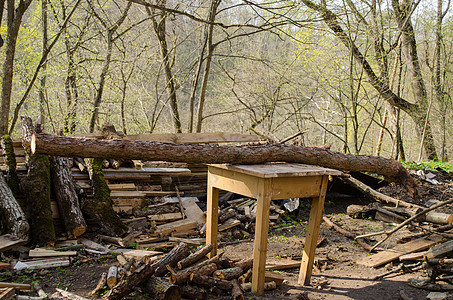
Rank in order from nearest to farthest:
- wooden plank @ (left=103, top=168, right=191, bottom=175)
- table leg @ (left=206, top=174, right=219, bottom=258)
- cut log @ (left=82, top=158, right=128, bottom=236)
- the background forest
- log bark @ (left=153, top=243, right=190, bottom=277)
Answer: log bark @ (left=153, top=243, right=190, bottom=277) < table leg @ (left=206, top=174, right=219, bottom=258) < cut log @ (left=82, top=158, right=128, bottom=236) < wooden plank @ (left=103, top=168, right=191, bottom=175) < the background forest

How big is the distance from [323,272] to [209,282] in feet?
5.58

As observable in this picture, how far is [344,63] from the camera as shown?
12.7m

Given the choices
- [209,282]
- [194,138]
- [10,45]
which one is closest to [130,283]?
[209,282]

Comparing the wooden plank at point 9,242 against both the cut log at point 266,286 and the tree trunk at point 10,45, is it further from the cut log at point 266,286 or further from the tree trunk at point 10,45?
Result: the tree trunk at point 10,45

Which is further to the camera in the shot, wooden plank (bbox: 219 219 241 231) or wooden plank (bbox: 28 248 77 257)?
wooden plank (bbox: 219 219 241 231)

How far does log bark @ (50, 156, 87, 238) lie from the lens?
476cm

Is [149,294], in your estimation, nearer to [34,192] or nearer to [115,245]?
[115,245]

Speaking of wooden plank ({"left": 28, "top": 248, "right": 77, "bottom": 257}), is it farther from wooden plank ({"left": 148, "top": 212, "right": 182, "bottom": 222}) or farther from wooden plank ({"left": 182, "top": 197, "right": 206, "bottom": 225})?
wooden plank ({"left": 182, "top": 197, "right": 206, "bottom": 225})

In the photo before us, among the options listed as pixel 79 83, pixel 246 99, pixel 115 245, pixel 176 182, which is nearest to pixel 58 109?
pixel 79 83

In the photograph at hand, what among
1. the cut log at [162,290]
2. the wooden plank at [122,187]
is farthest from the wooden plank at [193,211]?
the cut log at [162,290]

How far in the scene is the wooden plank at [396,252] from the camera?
4266 mm

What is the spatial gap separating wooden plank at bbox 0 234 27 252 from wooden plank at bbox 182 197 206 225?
8.51ft

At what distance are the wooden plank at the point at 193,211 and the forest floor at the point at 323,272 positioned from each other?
1.07 metres

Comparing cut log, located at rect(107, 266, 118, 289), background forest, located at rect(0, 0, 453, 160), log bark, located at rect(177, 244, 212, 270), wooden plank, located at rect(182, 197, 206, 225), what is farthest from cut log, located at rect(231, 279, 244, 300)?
background forest, located at rect(0, 0, 453, 160)
